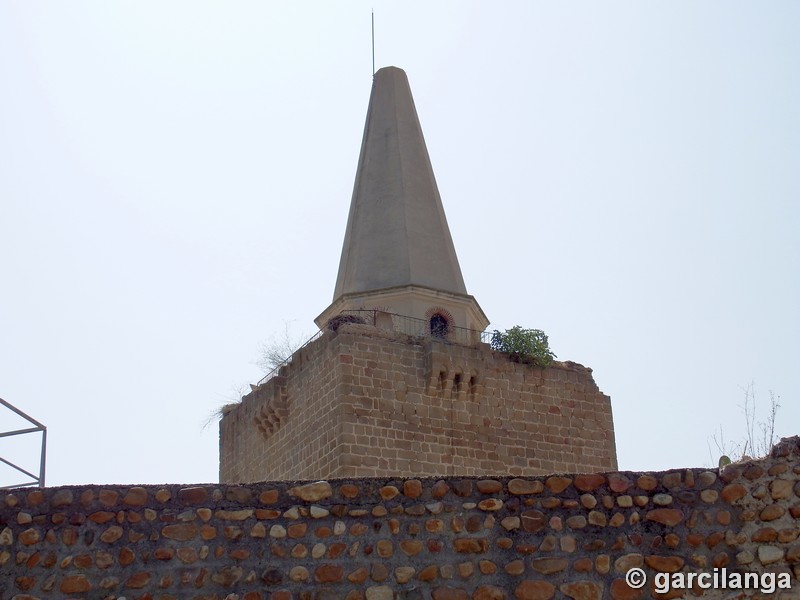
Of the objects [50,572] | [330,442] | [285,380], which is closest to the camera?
[50,572]

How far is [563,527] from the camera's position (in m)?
6.43

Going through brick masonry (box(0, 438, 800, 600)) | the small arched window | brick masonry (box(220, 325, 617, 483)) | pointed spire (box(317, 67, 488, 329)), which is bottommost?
brick masonry (box(0, 438, 800, 600))

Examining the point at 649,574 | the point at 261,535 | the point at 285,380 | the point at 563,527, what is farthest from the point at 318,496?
the point at 285,380

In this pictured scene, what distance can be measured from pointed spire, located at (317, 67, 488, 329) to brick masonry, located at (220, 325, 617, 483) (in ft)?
4.68

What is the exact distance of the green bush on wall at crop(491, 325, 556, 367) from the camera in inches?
766

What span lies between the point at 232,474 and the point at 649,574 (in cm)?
1504

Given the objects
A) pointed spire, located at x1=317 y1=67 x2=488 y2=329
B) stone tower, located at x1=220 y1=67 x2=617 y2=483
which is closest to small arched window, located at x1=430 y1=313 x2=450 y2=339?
stone tower, located at x1=220 y1=67 x2=617 y2=483

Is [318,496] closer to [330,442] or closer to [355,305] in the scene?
[330,442]

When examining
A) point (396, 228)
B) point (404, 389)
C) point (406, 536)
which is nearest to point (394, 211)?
point (396, 228)

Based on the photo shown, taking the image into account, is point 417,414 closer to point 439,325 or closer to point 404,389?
point 404,389

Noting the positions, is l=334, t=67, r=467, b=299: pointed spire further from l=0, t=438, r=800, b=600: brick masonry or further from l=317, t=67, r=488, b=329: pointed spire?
l=0, t=438, r=800, b=600: brick masonry

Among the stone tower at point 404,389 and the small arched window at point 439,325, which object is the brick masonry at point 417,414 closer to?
the stone tower at point 404,389

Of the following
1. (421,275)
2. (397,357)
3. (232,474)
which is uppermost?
(421,275)

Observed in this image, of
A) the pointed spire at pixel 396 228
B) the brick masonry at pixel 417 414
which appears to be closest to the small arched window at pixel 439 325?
the pointed spire at pixel 396 228
